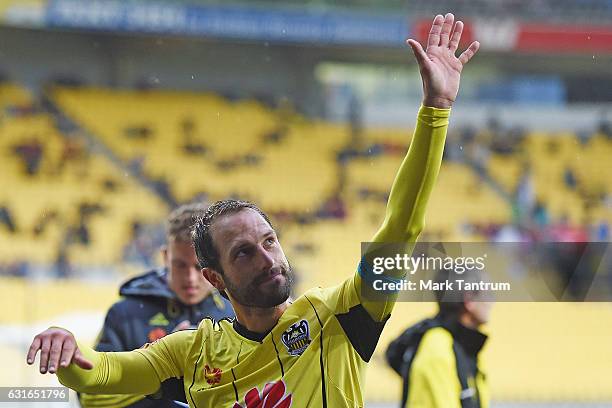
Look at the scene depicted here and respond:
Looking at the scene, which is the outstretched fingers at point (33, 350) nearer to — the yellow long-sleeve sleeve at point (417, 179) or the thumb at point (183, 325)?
the yellow long-sleeve sleeve at point (417, 179)

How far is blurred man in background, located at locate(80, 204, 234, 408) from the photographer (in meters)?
4.02

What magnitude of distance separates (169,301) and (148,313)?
0.10 m

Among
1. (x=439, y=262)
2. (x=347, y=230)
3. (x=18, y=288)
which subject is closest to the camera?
(x=439, y=262)

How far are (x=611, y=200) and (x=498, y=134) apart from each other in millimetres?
3201

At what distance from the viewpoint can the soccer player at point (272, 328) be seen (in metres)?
2.44

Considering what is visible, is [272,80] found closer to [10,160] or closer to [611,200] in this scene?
[10,160]

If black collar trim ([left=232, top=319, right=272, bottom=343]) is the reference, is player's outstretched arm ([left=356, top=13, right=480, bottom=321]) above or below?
above

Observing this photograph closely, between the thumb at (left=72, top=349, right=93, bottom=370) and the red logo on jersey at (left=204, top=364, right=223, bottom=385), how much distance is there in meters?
0.35

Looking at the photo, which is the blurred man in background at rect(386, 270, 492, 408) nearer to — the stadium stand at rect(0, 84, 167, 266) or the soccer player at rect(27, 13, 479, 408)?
the soccer player at rect(27, 13, 479, 408)

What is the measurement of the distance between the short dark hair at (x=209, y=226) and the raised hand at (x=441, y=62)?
708 mm

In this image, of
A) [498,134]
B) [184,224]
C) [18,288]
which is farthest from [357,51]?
[184,224]

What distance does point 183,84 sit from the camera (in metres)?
20.8

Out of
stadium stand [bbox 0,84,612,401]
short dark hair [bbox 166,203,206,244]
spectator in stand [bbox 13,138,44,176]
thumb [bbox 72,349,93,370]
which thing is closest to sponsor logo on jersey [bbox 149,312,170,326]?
short dark hair [bbox 166,203,206,244]

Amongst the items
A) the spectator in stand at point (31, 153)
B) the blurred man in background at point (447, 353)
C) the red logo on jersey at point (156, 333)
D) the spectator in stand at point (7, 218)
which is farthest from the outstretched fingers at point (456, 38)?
the spectator in stand at point (31, 153)
